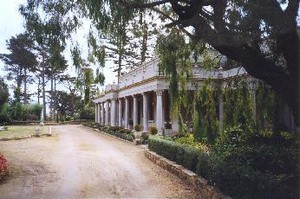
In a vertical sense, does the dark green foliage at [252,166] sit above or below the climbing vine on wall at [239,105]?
below

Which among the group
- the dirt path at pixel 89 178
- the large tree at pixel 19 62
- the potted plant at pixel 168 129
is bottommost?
the dirt path at pixel 89 178

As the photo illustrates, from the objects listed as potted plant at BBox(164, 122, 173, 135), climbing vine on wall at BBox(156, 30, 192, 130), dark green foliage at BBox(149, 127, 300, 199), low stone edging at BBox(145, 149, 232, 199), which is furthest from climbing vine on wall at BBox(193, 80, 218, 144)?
potted plant at BBox(164, 122, 173, 135)

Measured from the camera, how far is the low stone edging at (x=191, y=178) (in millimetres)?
10000

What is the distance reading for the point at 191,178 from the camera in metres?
12.4

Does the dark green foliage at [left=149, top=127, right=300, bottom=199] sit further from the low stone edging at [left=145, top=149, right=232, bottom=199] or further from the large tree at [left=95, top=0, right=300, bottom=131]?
the large tree at [left=95, top=0, right=300, bottom=131]

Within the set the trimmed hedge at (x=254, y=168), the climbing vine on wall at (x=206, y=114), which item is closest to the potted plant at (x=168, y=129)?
the trimmed hedge at (x=254, y=168)

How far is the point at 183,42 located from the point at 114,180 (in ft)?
17.5

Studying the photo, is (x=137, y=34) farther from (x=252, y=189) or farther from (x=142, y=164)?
(x=142, y=164)

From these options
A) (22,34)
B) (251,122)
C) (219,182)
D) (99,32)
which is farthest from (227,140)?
(22,34)

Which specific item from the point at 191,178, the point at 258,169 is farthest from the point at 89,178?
the point at 258,169

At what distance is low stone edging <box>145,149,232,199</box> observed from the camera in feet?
32.8

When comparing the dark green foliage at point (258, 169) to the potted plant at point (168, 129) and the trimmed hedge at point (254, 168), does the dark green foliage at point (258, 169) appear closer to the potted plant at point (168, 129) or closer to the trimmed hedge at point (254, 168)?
the trimmed hedge at point (254, 168)

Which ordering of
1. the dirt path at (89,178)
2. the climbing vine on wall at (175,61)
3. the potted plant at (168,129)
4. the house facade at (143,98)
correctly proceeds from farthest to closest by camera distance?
the house facade at (143,98), the potted plant at (168,129), the dirt path at (89,178), the climbing vine on wall at (175,61)

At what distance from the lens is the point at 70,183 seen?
1330cm
